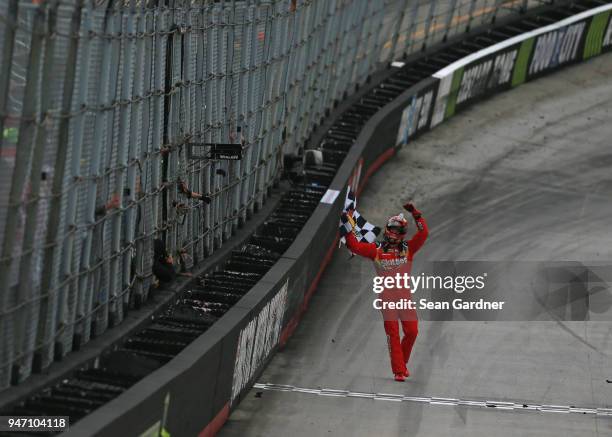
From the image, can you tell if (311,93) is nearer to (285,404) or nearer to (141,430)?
(285,404)

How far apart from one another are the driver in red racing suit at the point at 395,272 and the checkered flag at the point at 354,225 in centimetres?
10

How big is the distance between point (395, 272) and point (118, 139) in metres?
3.99

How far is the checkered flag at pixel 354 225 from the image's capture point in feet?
48.9

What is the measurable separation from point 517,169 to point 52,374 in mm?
13031

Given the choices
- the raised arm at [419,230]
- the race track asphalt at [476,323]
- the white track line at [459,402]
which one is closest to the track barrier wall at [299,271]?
the race track asphalt at [476,323]

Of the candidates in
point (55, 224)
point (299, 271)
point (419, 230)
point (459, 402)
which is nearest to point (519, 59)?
point (299, 271)

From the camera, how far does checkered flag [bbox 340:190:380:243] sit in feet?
48.9

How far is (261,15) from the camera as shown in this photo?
52.2ft

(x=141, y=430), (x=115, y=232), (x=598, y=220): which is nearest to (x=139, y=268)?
(x=115, y=232)

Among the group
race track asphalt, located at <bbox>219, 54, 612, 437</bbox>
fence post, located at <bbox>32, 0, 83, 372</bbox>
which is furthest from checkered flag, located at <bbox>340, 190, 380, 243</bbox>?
fence post, located at <bbox>32, 0, 83, 372</bbox>

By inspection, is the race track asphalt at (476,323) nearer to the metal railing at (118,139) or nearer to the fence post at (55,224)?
the metal railing at (118,139)

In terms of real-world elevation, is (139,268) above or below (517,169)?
below

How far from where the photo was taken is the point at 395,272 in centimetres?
1477

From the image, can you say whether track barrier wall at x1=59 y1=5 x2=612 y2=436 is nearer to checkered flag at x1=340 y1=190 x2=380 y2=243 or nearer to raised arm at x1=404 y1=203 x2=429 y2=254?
checkered flag at x1=340 y1=190 x2=380 y2=243
